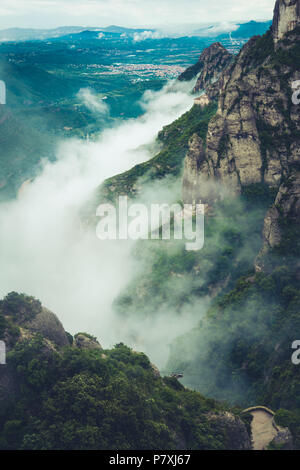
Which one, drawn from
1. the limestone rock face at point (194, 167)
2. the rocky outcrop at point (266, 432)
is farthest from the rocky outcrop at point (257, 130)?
the rocky outcrop at point (266, 432)

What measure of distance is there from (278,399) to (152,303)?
2385 centimetres

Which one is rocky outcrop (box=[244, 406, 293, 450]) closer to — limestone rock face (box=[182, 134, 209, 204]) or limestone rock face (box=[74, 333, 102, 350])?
limestone rock face (box=[74, 333, 102, 350])

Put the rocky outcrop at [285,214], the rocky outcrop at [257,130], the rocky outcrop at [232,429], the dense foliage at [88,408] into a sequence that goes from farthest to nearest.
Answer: the rocky outcrop at [257,130] < the rocky outcrop at [285,214] < the rocky outcrop at [232,429] < the dense foliage at [88,408]

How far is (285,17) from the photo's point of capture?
6256 cm

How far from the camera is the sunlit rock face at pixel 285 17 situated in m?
60.7

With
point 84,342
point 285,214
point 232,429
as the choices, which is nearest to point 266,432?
point 232,429

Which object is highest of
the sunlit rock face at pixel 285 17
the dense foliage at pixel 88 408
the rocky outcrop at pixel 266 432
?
the sunlit rock face at pixel 285 17

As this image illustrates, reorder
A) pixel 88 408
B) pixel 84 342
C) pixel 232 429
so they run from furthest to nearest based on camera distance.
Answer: pixel 84 342, pixel 232 429, pixel 88 408

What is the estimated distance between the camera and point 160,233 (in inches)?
2625

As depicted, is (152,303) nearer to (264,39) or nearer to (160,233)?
(160,233)

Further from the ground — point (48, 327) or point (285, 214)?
point (285, 214)

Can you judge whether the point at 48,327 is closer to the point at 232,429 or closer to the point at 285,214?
the point at 232,429

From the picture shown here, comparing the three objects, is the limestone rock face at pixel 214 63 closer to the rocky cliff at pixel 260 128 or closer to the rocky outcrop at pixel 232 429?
the rocky cliff at pixel 260 128

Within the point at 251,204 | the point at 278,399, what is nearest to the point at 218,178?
the point at 251,204
